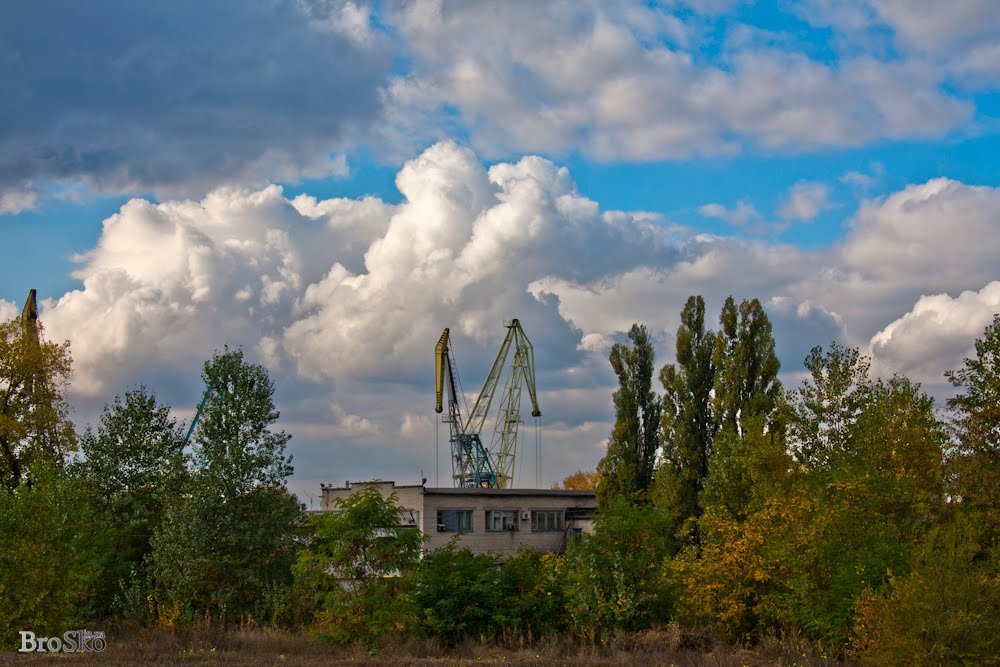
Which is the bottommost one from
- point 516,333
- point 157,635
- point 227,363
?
point 157,635

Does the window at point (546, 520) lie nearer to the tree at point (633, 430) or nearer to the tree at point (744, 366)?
the tree at point (633, 430)

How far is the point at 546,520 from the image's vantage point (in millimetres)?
61375

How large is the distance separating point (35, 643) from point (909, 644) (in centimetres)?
2254

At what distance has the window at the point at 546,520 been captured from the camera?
6081cm

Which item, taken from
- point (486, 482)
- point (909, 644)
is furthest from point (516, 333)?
point (909, 644)

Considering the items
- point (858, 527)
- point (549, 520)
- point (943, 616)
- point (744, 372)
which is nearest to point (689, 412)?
point (744, 372)

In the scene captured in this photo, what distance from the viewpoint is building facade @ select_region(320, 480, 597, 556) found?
56.1 meters

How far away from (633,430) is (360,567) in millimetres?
34845

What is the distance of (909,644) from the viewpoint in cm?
1988

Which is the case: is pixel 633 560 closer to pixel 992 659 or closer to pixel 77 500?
pixel 992 659

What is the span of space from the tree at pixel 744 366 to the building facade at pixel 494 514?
10.8 meters

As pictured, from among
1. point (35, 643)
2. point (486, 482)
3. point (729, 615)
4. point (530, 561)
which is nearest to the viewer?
point (35, 643)

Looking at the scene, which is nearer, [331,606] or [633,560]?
[331,606]

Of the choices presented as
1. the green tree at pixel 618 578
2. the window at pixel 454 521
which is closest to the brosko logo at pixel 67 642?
the green tree at pixel 618 578
